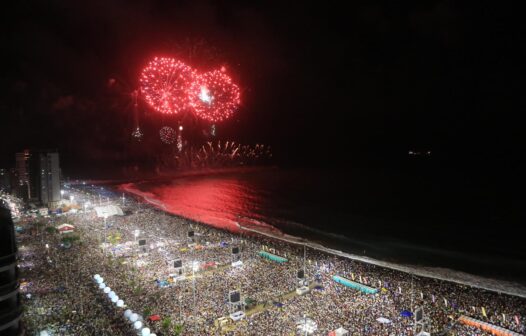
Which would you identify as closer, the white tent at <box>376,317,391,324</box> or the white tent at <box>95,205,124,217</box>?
the white tent at <box>376,317,391,324</box>

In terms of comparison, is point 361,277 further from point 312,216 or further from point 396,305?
point 312,216

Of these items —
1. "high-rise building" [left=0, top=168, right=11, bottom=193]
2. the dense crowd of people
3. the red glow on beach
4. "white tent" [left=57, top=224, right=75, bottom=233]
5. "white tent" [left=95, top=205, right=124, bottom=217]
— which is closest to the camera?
the dense crowd of people

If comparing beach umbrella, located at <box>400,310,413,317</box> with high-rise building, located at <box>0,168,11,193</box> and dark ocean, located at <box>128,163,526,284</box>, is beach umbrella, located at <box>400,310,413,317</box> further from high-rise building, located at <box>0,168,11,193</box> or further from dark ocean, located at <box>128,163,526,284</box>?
high-rise building, located at <box>0,168,11,193</box>

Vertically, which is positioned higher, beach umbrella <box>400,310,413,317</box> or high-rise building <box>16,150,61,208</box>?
high-rise building <box>16,150,61,208</box>

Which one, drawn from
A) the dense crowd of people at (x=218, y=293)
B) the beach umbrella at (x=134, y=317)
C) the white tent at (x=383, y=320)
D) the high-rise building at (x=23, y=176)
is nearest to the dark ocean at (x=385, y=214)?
the dense crowd of people at (x=218, y=293)

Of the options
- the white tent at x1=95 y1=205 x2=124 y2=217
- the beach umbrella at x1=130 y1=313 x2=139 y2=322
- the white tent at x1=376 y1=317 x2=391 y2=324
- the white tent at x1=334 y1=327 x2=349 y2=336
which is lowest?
the white tent at x1=376 y1=317 x2=391 y2=324

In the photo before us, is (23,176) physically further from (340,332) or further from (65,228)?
(340,332)

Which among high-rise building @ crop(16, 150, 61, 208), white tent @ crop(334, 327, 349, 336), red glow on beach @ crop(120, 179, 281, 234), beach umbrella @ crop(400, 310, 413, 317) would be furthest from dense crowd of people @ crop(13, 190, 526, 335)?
high-rise building @ crop(16, 150, 61, 208)

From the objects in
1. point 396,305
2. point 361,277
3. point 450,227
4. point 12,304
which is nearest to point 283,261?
point 361,277

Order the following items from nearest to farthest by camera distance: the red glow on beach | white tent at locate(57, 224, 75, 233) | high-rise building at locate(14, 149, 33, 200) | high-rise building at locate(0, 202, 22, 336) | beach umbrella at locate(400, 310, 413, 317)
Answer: high-rise building at locate(0, 202, 22, 336), beach umbrella at locate(400, 310, 413, 317), white tent at locate(57, 224, 75, 233), the red glow on beach, high-rise building at locate(14, 149, 33, 200)
